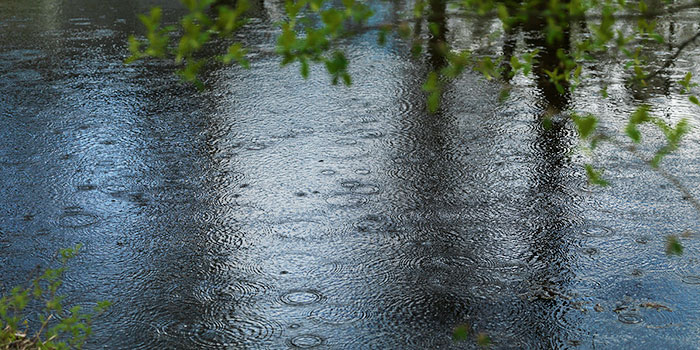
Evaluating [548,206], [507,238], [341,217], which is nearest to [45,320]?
[341,217]

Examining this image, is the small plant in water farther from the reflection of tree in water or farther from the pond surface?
the reflection of tree in water

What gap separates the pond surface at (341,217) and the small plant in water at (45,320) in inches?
5.9

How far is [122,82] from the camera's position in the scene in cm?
946

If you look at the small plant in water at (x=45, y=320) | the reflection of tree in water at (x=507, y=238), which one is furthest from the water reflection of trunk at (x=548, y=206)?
the small plant in water at (x=45, y=320)

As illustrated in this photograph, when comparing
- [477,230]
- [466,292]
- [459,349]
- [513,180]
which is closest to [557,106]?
[513,180]

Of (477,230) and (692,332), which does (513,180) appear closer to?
(477,230)

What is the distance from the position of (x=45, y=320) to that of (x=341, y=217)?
6.81ft

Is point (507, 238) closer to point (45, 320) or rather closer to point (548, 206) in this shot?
point (548, 206)

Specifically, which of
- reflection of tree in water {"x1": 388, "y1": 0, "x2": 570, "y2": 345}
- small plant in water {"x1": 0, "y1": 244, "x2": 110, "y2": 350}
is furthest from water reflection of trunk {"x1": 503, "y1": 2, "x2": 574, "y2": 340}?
small plant in water {"x1": 0, "y1": 244, "x2": 110, "y2": 350}

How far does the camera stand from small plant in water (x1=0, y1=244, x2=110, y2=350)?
3.32 m

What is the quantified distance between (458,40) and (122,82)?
191 inches

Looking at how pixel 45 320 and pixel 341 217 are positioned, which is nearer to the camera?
pixel 45 320

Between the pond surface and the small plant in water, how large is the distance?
149 millimetres

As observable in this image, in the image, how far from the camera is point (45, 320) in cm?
433
